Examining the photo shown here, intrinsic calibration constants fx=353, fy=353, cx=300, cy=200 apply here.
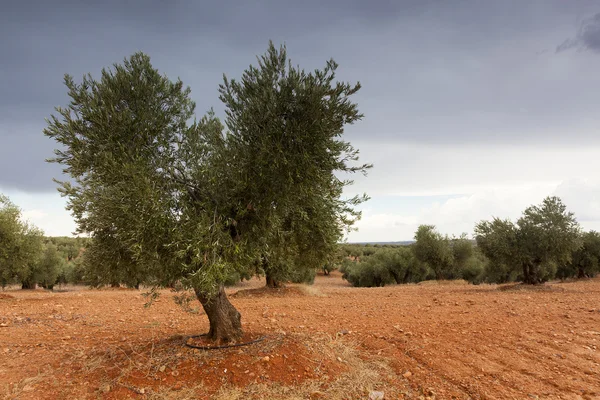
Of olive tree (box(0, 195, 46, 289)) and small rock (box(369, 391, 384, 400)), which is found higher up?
olive tree (box(0, 195, 46, 289))

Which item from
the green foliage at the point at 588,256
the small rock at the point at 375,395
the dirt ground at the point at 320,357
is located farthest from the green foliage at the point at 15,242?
the green foliage at the point at 588,256

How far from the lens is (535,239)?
26.1 metres

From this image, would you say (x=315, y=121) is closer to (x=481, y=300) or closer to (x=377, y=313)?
(x=377, y=313)

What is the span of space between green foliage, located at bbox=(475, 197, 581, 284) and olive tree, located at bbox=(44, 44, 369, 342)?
2317 cm

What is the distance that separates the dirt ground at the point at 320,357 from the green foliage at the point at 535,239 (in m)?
12.8

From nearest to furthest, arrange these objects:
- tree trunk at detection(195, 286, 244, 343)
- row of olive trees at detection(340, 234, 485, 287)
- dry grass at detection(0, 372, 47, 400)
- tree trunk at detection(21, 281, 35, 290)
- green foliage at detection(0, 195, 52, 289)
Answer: dry grass at detection(0, 372, 47, 400) < tree trunk at detection(195, 286, 244, 343) < green foliage at detection(0, 195, 52, 289) < tree trunk at detection(21, 281, 35, 290) < row of olive trees at detection(340, 234, 485, 287)

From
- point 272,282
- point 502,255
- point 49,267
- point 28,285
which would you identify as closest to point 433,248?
point 502,255

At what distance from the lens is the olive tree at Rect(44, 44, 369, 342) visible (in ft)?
24.7

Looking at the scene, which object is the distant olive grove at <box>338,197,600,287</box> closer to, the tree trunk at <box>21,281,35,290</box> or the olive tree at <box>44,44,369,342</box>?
the olive tree at <box>44,44,369,342</box>

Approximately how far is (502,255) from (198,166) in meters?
26.1

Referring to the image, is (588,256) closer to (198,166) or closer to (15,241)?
(198,166)

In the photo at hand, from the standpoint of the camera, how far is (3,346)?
1067 centimetres

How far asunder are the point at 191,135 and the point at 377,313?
1045cm

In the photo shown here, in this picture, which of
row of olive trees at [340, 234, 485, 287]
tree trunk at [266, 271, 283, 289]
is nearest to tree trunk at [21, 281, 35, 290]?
tree trunk at [266, 271, 283, 289]
